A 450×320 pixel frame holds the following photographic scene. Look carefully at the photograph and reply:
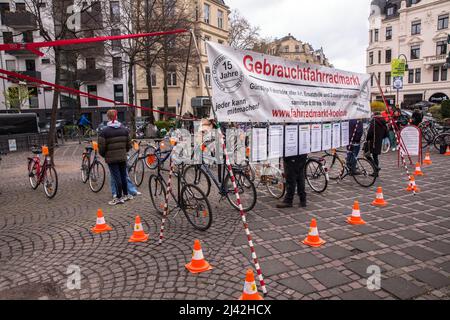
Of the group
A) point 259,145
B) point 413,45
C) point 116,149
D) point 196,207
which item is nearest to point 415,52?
point 413,45

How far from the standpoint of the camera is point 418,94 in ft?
161

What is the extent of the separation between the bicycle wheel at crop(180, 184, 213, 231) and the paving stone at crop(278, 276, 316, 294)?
1.82 metres

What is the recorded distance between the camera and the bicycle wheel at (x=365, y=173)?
8211 millimetres

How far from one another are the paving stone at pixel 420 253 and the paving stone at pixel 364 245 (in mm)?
388

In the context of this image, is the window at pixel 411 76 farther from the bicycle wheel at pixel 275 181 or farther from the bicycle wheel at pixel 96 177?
the bicycle wheel at pixel 96 177

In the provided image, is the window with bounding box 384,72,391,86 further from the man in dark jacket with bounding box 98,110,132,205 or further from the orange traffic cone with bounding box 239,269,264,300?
the orange traffic cone with bounding box 239,269,264,300

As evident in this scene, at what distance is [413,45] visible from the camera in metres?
49.6

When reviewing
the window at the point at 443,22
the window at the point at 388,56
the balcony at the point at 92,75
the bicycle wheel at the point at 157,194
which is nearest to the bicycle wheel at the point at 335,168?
the bicycle wheel at the point at 157,194

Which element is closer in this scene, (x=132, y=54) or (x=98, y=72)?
(x=132, y=54)

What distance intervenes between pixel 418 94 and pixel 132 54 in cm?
4741

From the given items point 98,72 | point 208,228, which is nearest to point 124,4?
point 208,228

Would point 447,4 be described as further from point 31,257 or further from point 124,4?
point 31,257

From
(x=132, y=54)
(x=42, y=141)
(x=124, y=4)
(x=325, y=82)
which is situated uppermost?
(x=124, y=4)

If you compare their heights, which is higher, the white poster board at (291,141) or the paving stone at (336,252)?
the white poster board at (291,141)
